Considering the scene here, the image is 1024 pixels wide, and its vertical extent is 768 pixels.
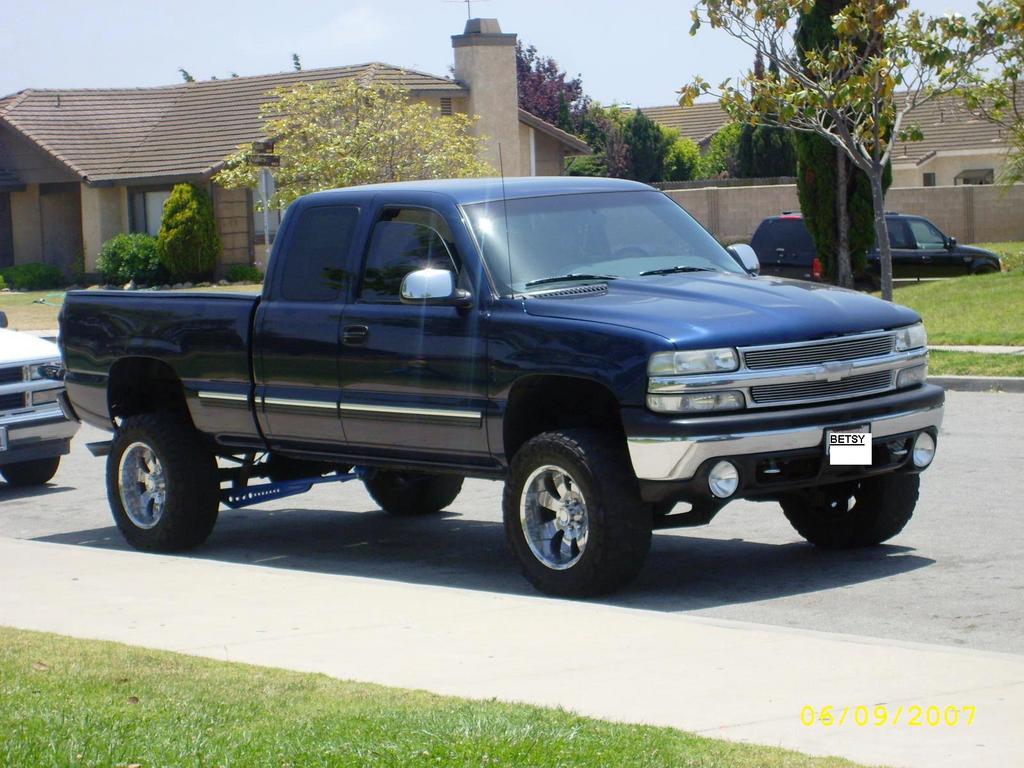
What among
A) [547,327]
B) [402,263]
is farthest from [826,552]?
[402,263]

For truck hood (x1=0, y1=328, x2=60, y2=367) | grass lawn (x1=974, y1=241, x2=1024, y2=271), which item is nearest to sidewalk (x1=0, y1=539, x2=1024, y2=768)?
truck hood (x1=0, y1=328, x2=60, y2=367)

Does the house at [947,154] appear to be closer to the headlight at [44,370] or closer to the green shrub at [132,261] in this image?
the green shrub at [132,261]

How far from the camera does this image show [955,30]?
21484 mm

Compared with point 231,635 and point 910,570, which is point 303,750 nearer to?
point 231,635

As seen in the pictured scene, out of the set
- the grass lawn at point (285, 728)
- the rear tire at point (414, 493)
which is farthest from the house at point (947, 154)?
the grass lawn at point (285, 728)

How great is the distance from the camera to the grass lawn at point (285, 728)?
16.7ft

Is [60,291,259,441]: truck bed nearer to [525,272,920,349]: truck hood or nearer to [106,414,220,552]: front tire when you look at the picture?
[106,414,220,552]: front tire

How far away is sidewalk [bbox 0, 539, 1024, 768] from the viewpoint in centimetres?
557

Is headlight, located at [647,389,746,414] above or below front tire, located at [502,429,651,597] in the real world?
above

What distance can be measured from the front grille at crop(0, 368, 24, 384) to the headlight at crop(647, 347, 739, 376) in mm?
6810

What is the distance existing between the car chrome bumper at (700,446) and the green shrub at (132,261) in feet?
126

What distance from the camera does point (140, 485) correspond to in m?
10.5

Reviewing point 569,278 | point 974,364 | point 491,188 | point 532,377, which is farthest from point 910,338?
point 974,364

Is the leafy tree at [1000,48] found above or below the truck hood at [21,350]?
above
